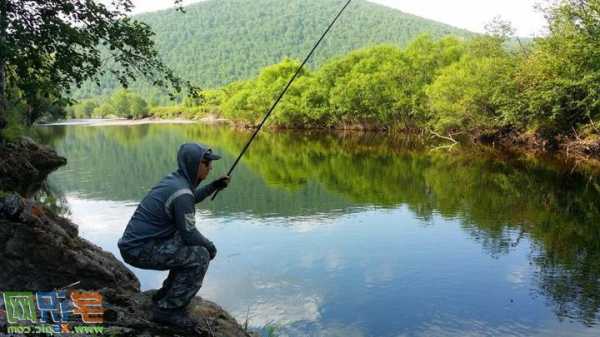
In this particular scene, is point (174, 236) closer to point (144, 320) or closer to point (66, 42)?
point (144, 320)

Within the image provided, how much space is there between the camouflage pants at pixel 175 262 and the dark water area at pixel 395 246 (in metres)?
4.86

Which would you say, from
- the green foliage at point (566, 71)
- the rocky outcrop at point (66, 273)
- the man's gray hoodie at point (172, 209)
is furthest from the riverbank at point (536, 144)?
the man's gray hoodie at point (172, 209)

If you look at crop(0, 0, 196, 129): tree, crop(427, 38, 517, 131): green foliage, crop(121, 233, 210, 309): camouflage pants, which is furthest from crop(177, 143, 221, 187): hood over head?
crop(427, 38, 517, 131): green foliage

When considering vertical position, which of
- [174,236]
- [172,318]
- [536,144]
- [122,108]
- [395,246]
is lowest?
[395,246]

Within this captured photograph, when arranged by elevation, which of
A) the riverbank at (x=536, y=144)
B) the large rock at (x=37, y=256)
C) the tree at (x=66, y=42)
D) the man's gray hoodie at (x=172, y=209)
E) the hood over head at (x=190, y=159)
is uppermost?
the tree at (x=66, y=42)

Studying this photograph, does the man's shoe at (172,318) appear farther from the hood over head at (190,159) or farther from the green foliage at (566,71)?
the green foliage at (566,71)

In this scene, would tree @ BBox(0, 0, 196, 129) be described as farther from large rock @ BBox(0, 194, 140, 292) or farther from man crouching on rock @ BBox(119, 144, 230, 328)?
man crouching on rock @ BBox(119, 144, 230, 328)

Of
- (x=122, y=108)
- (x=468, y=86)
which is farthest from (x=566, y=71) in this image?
(x=122, y=108)

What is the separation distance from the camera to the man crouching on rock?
5449mm

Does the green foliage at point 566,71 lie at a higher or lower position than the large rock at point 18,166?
higher

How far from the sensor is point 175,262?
18.5 feet

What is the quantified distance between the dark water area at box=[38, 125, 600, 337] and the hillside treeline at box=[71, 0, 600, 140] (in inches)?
214

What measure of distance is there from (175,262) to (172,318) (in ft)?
2.53

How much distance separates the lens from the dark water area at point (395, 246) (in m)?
10.9
